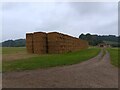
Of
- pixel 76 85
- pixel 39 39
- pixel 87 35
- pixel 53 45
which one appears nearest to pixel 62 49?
pixel 53 45

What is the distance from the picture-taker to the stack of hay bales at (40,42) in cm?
3909

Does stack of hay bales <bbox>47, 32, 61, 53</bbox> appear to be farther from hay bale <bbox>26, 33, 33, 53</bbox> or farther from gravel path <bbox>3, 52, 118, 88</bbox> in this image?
gravel path <bbox>3, 52, 118, 88</bbox>

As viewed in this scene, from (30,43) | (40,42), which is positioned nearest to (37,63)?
(40,42)

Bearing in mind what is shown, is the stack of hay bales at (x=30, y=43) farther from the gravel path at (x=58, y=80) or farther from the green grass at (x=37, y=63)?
the gravel path at (x=58, y=80)

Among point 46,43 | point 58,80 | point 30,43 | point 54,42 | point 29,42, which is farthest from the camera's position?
point 29,42

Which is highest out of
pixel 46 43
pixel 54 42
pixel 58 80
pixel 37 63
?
pixel 54 42

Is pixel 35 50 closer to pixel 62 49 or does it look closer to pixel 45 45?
pixel 45 45

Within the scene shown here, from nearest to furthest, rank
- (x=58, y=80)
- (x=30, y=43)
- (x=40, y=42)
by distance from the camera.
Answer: (x=58, y=80) < (x=40, y=42) < (x=30, y=43)

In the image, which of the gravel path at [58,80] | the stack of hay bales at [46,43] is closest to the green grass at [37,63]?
the gravel path at [58,80]

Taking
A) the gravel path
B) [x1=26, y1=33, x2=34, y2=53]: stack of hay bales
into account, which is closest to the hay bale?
[x1=26, y1=33, x2=34, y2=53]: stack of hay bales

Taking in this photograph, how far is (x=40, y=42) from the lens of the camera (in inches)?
1559

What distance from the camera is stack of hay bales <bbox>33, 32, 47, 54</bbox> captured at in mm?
39094

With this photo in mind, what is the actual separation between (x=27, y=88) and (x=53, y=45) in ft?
102

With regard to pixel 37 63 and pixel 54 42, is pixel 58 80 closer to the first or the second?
pixel 37 63
